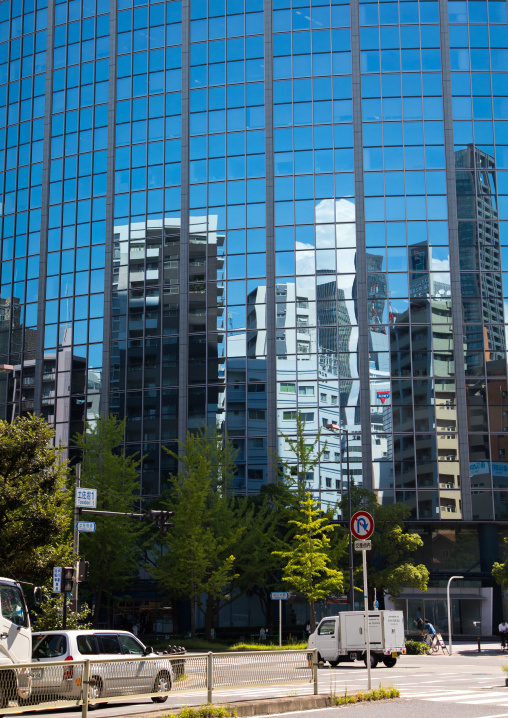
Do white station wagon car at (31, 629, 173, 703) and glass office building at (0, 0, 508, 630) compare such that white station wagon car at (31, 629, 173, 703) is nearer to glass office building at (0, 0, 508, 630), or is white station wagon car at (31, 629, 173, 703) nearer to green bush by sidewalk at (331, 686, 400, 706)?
green bush by sidewalk at (331, 686, 400, 706)

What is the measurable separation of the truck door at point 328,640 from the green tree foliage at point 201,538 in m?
13.5

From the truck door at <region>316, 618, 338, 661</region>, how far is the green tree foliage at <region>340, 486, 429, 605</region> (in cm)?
1849

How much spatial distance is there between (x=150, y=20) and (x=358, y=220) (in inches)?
940

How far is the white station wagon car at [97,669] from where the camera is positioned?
38.2 ft

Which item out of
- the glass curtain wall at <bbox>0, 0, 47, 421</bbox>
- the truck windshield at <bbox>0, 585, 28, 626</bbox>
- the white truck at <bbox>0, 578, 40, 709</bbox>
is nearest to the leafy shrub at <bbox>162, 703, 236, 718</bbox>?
the white truck at <bbox>0, 578, 40, 709</bbox>

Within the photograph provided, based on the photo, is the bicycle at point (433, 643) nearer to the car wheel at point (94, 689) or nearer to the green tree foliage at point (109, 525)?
the green tree foliage at point (109, 525)

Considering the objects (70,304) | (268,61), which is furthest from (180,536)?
(268,61)

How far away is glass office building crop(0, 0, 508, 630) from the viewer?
56.7 metres

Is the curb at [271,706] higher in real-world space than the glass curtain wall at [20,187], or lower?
lower

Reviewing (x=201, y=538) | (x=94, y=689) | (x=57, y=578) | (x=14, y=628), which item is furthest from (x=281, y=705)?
(x=201, y=538)

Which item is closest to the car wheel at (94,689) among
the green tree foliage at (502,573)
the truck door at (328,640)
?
the truck door at (328,640)

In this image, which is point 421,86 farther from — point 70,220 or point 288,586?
point 288,586

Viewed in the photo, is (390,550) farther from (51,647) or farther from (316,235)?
(51,647)

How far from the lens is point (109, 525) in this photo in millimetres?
45656
